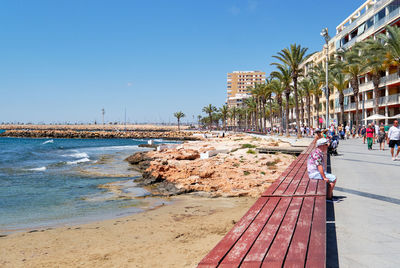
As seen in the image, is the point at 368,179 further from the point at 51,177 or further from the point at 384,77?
the point at 384,77

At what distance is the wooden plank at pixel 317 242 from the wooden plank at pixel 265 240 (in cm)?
40

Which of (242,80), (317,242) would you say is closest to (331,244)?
(317,242)

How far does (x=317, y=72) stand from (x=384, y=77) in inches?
486

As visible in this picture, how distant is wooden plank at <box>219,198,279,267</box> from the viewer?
2847 millimetres

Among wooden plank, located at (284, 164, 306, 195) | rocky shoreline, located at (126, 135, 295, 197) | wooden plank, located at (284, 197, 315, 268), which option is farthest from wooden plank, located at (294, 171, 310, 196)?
Answer: rocky shoreline, located at (126, 135, 295, 197)

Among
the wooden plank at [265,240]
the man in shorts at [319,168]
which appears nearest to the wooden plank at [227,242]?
the wooden plank at [265,240]

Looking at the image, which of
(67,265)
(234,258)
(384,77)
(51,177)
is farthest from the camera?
(384,77)

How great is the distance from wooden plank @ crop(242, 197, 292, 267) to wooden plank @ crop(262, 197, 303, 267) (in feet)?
0.16

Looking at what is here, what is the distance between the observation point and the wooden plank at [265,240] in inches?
112

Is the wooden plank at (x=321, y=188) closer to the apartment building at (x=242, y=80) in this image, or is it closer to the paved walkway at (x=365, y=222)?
the paved walkway at (x=365, y=222)

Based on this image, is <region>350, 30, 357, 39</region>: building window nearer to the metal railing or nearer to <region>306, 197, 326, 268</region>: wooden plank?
the metal railing

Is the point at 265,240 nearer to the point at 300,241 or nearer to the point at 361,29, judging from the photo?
the point at 300,241

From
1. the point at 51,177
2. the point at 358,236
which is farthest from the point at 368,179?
the point at 51,177

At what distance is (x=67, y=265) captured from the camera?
5.45 metres
